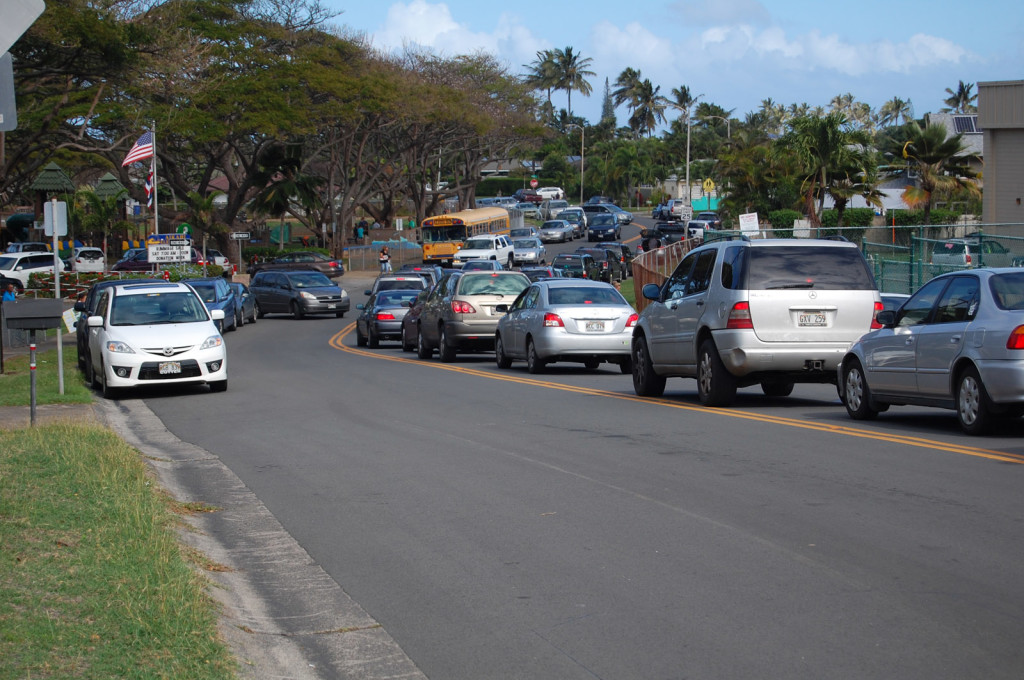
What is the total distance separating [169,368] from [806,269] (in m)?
9.59

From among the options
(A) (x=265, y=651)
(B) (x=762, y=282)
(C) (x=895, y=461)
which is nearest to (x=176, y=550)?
(A) (x=265, y=651)

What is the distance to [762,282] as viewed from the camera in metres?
13.8

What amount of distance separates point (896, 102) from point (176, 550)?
15533cm

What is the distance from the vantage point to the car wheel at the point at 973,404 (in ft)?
35.7

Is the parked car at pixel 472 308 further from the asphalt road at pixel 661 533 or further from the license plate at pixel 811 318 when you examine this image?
the license plate at pixel 811 318

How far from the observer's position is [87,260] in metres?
55.4

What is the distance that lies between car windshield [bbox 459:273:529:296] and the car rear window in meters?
10.2

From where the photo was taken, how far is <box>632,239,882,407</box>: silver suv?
13.7 meters

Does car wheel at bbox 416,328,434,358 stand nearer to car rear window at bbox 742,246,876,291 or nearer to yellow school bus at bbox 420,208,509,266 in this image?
car rear window at bbox 742,246,876,291

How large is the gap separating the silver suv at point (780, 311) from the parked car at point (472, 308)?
9.45 meters

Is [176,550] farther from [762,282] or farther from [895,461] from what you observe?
[762,282]

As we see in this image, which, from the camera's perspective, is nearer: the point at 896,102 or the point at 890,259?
the point at 890,259

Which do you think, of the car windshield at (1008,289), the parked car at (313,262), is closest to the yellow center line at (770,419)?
the car windshield at (1008,289)

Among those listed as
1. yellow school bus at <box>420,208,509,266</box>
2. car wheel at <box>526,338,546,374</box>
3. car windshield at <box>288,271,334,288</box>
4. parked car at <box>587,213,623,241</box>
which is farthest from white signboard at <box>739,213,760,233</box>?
parked car at <box>587,213,623,241</box>
